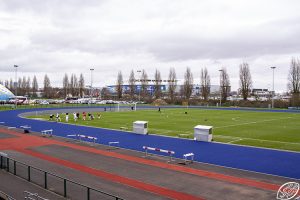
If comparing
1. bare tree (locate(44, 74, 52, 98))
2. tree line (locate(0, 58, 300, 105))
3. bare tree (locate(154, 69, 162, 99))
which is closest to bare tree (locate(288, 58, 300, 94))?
tree line (locate(0, 58, 300, 105))

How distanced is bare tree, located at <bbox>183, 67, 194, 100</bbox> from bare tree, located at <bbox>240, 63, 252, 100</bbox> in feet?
65.5

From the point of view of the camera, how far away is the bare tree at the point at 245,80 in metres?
102

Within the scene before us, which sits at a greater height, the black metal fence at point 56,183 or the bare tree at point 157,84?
the bare tree at point 157,84

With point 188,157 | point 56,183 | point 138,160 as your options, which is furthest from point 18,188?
point 188,157

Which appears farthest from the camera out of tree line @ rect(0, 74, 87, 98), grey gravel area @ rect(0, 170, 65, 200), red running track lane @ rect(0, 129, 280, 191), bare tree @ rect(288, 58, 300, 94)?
tree line @ rect(0, 74, 87, 98)

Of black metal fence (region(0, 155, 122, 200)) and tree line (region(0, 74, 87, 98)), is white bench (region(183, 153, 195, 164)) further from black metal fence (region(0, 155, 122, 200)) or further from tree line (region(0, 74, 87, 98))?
tree line (region(0, 74, 87, 98))

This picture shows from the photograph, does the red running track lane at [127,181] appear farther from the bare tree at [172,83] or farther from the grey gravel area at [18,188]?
the bare tree at [172,83]

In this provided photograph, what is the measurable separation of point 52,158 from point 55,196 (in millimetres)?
8087

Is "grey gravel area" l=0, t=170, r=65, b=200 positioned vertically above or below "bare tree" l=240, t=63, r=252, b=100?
below

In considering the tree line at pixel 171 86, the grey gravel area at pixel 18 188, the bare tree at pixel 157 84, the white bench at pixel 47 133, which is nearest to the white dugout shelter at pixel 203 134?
the white bench at pixel 47 133

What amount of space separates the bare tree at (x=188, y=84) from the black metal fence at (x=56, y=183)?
98635 mm

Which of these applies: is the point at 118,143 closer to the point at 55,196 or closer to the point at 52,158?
the point at 52,158

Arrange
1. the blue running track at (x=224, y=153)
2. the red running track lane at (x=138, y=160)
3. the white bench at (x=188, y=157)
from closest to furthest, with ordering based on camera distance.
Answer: the red running track lane at (x=138, y=160)
the blue running track at (x=224, y=153)
the white bench at (x=188, y=157)

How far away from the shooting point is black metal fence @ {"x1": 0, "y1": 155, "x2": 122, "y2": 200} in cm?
1375
